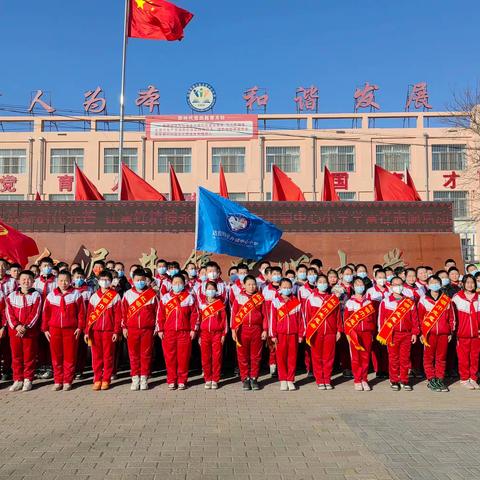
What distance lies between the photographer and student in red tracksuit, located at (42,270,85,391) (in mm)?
5789

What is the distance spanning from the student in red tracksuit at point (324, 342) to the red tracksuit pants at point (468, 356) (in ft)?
4.86

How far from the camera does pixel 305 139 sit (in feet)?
91.2

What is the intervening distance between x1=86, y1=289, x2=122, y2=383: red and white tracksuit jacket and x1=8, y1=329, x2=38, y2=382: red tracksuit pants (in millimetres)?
719

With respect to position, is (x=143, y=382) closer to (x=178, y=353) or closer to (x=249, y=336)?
(x=178, y=353)

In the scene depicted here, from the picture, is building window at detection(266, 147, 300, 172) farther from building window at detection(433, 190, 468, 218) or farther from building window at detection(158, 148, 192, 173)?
building window at detection(433, 190, 468, 218)

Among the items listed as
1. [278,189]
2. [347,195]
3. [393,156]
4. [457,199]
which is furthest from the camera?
[393,156]

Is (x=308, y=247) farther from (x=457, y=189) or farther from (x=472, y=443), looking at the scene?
(x=457, y=189)

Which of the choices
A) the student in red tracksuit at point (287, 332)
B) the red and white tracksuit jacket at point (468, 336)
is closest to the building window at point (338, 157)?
the red and white tracksuit jacket at point (468, 336)

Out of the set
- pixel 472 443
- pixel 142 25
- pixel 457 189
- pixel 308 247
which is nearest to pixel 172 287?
pixel 472 443

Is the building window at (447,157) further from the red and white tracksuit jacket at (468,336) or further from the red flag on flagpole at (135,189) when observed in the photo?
the red and white tracksuit jacket at (468,336)

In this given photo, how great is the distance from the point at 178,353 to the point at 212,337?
44 cm

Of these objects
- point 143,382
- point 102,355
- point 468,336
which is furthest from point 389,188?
point 102,355

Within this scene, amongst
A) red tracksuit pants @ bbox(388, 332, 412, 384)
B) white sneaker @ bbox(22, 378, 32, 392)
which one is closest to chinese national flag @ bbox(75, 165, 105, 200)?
white sneaker @ bbox(22, 378, 32, 392)

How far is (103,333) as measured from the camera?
5859mm
